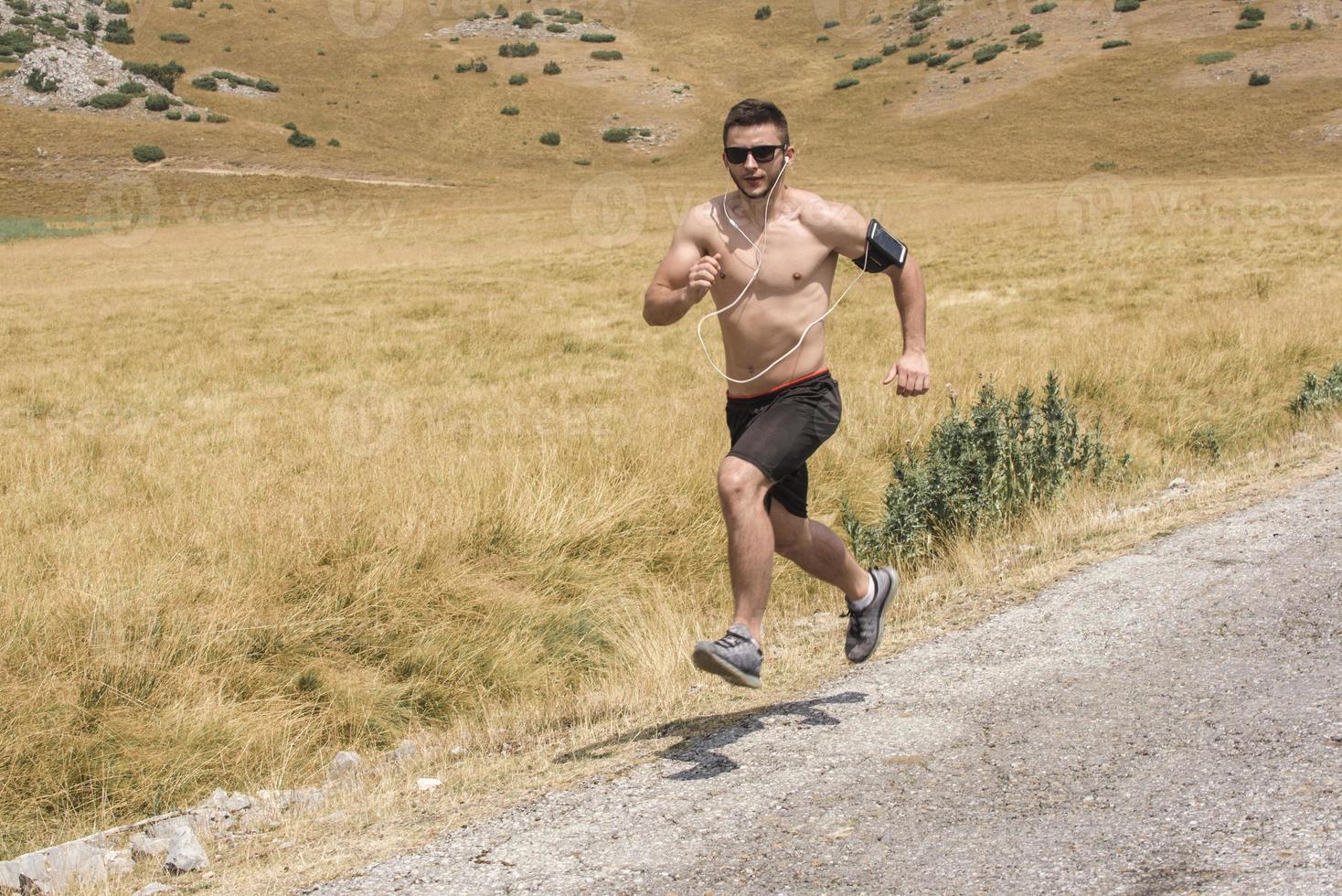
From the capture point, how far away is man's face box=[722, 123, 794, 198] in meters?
4.54

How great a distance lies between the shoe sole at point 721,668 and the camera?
4207 millimetres

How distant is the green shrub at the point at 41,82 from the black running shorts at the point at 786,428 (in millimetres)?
115177

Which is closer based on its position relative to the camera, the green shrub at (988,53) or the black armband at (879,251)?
the black armband at (879,251)

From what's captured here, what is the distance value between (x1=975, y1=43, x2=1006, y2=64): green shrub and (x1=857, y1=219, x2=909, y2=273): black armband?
113 metres

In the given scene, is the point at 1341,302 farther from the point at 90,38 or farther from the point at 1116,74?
the point at 90,38

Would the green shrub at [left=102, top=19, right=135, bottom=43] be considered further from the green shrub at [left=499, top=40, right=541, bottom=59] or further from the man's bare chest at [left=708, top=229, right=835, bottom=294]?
the man's bare chest at [left=708, top=229, right=835, bottom=294]

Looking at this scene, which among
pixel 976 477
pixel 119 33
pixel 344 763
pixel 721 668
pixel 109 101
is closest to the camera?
pixel 721 668

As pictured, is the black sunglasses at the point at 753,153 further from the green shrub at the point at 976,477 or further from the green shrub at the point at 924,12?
the green shrub at the point at 924,12

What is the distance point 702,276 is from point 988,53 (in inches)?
4562

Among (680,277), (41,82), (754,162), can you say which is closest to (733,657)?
(680,277)

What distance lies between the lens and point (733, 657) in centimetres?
426

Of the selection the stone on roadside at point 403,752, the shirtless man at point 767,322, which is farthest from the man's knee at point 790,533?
the stone on roadside at point 403,752

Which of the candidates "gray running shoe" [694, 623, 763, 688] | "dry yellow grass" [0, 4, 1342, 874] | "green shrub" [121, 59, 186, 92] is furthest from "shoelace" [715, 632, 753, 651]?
"green shrub" [121, 59, 186, 92]

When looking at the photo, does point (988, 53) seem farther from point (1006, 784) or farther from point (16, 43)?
point (1006, 784)
